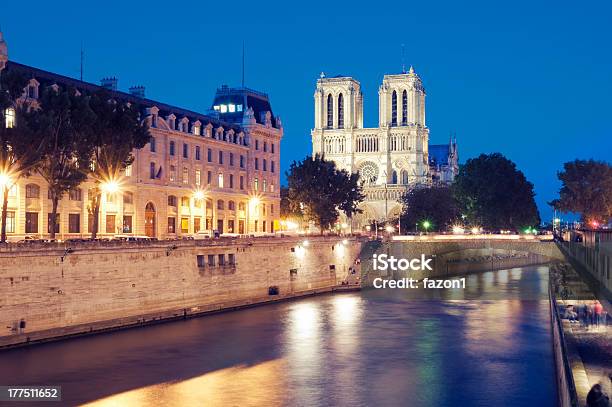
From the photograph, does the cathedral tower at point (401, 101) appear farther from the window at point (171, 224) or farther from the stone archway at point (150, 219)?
the stone archway at point (150, 219)

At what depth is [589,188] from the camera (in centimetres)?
13375

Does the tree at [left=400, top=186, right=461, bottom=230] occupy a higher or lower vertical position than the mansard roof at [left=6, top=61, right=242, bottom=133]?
lower

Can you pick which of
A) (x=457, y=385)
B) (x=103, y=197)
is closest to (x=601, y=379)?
(x=457, y=385)

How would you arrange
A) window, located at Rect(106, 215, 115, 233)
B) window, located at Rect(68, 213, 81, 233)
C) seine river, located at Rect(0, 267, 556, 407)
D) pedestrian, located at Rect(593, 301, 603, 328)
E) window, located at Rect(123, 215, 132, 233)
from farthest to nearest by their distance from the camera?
window, located at Rect(123, 215, 132, 233)
window, located at Rect(106, 215, 115, 233)
window, located at Rect(68, 213, 81, 233)
pedestrian, located at Rect(593, 301, 603, 328)
seine river, located at Rect(0, 267, 556, 407)

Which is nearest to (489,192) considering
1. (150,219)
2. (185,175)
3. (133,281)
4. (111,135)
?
(185,175)

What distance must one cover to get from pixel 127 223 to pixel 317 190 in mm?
31788

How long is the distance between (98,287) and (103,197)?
911 inches

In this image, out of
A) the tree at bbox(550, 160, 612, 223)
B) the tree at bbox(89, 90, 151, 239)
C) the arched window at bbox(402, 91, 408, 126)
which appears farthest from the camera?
the arched window at bbox(402, 91, 408, 126)

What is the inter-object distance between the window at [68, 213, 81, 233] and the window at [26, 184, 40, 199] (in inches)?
186

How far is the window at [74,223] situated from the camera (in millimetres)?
75969

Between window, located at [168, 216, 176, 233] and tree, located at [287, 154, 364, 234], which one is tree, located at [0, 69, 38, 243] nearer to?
window, located at [168, 216, 176, 233]

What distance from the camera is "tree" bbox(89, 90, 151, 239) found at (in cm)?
6282

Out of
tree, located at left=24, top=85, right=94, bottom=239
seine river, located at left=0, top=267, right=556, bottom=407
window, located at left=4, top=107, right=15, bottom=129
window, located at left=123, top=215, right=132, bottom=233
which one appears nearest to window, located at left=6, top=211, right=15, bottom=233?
tree, located at left=24, top=85, right=94, bottom=239

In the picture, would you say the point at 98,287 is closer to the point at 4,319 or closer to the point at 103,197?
the point at 4,319
